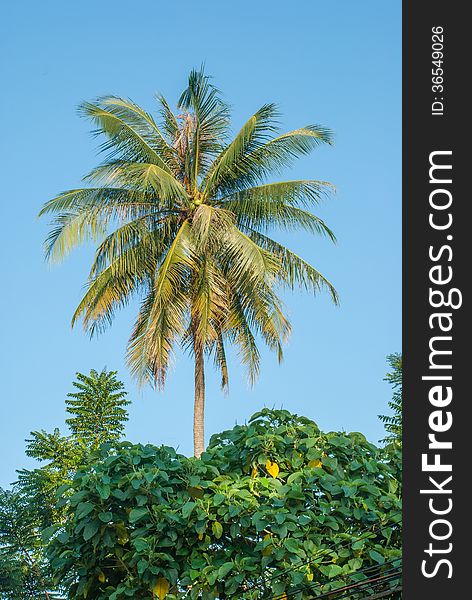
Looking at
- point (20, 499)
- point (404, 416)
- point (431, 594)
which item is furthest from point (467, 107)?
point (20, 499)

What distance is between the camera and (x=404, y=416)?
13.0 feet

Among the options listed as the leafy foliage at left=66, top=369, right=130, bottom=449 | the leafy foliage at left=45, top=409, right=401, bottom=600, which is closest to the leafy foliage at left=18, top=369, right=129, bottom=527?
the leafy foliage at left=66, top=369, right=130, bottom=449

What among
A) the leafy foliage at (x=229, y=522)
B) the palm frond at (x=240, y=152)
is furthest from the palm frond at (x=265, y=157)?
the leafy foliage at (x=229, y=522)

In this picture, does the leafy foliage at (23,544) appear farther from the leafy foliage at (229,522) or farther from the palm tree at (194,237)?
the leafy foliage at (229,522)

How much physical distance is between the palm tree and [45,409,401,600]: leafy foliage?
25.0 ft

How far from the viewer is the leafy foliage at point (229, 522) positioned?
6828 millimetres

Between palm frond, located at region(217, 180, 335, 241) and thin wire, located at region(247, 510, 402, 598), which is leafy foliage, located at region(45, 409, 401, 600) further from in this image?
palm frond, located at region(217, 180, 335, 241)

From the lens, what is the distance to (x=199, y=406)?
51.2 feet

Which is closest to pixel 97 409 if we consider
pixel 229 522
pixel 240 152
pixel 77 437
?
pixel 77 437

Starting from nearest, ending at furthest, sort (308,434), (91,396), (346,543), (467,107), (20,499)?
(467,107) → (346,543) → (308,434) → (20,499) → (91,396)

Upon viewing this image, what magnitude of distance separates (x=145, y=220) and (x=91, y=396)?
467 centimetres

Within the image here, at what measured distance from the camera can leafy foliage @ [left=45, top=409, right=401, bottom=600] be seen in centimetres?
683

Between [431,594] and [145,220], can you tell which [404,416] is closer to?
[431,594]

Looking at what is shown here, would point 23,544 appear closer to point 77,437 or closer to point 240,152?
point 77,437
